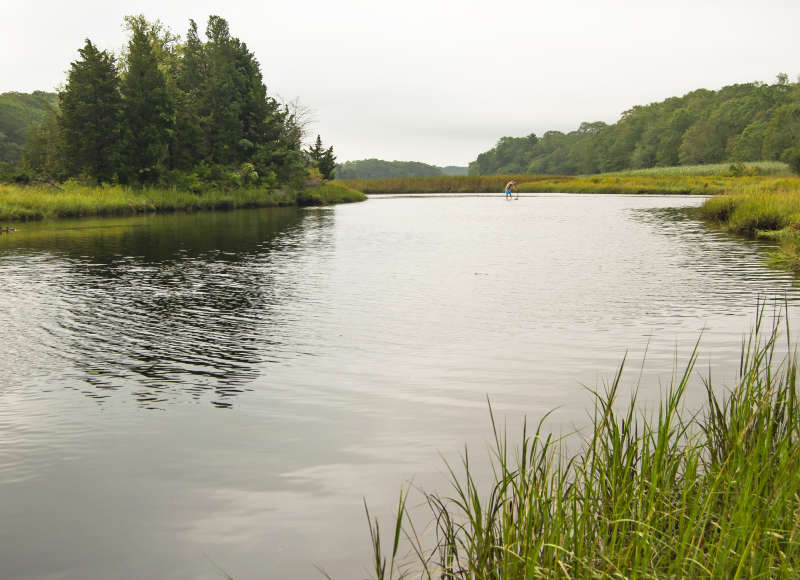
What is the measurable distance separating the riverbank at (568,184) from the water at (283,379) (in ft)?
188

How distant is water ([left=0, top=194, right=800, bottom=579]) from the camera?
182 inches

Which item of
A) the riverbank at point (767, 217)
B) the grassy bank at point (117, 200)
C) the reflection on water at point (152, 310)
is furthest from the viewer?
the grassy bank at point (117, 200)

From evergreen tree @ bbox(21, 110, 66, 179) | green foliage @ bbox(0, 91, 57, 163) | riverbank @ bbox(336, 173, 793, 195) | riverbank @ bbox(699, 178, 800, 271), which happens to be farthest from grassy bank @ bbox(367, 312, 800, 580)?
green foliage @ bbox(0, 91, 57, 163)

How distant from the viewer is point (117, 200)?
4462 centimetres

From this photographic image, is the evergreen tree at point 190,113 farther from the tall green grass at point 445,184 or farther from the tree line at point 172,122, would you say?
the tall green grass at point 445,184

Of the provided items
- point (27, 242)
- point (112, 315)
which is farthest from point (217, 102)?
point (112, 315)

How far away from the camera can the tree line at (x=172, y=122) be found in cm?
5231

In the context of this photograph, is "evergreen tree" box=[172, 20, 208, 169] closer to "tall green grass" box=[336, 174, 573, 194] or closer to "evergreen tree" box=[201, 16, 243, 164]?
"evergreen tree" box=[201, 16, 243, 164]

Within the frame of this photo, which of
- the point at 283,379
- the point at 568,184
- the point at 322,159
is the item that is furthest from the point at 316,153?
the point at 283,379

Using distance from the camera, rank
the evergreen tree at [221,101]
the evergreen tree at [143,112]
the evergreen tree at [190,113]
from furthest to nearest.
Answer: the evergreen tree at [221,101] → the evergreen tree at [190,113] → the evergreen tree at [143,112]

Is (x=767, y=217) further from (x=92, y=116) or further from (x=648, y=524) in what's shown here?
(x=92, y=116)

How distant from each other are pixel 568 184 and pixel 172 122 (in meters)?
55.2

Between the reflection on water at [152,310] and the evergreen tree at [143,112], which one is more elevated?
the evergreen tree at [143,112]

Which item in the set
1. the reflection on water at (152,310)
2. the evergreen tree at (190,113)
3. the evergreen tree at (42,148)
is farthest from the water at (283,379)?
the evergreen tree at (42,148)
